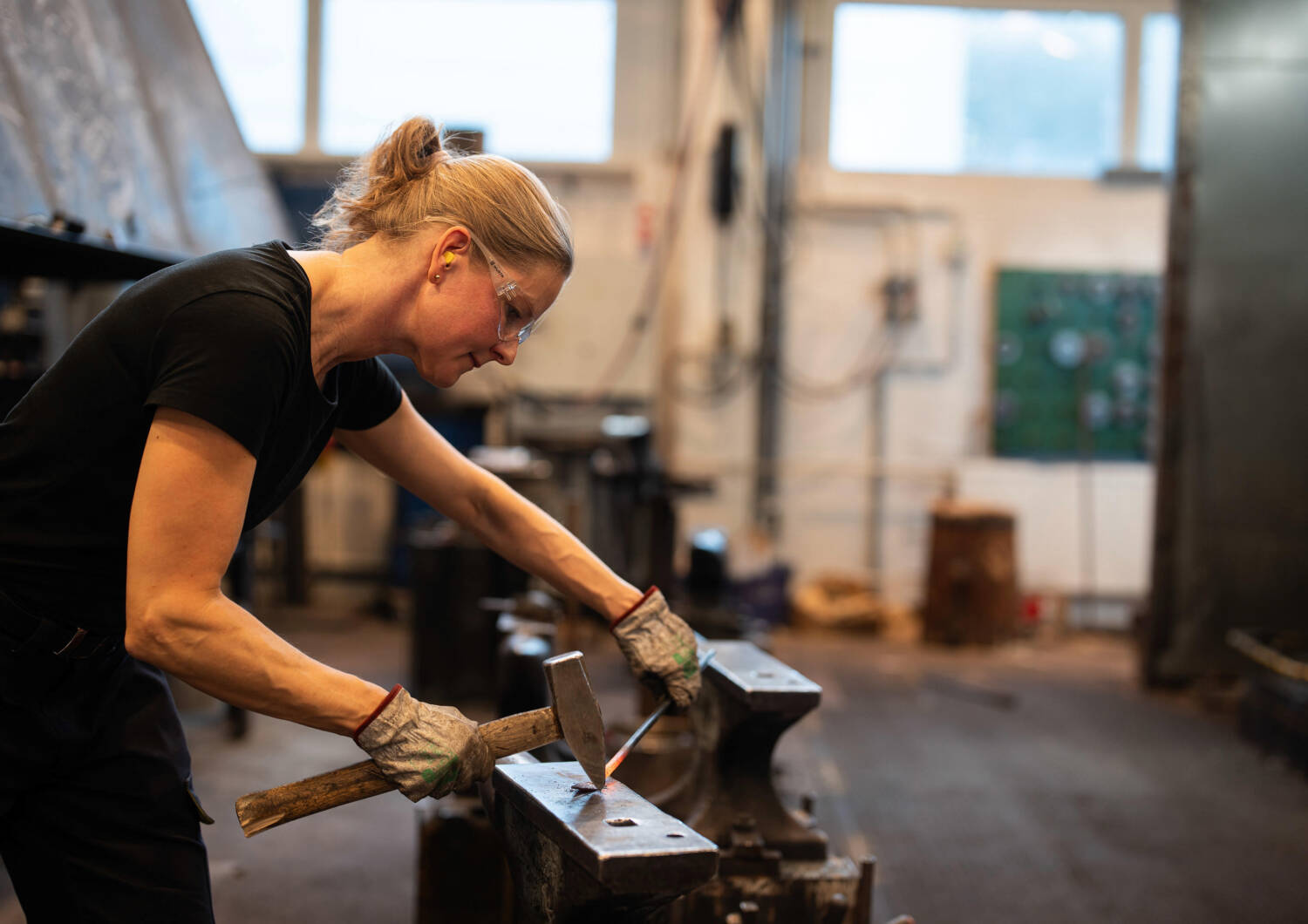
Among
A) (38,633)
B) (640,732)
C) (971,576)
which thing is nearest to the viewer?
(38,633)

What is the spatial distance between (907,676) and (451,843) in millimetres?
3178

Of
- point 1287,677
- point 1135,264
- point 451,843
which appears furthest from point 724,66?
point 451,843

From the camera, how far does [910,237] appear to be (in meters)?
5.93

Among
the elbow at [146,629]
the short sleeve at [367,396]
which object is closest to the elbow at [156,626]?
the elbow at [146,629]

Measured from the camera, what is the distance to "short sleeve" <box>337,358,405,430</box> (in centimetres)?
140

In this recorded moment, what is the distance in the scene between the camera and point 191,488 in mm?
1038

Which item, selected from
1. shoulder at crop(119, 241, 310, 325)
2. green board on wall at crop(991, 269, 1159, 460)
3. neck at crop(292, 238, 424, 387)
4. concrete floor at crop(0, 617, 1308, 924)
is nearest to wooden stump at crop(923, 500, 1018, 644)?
concrete floor at crop(0, 617, 1308, 924)

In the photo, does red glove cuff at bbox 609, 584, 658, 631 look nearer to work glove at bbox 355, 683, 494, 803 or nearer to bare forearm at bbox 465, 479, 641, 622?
bare forearm at bbox 465, 479, 641, 622

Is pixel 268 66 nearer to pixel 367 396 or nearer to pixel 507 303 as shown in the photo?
pixel 367 396

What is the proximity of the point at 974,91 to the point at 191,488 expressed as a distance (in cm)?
590

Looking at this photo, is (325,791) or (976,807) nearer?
(325,791)

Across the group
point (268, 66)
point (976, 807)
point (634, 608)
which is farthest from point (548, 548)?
point (268, 66)

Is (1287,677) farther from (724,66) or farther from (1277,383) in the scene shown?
(724,66)

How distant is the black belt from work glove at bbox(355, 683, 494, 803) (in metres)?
0.34
